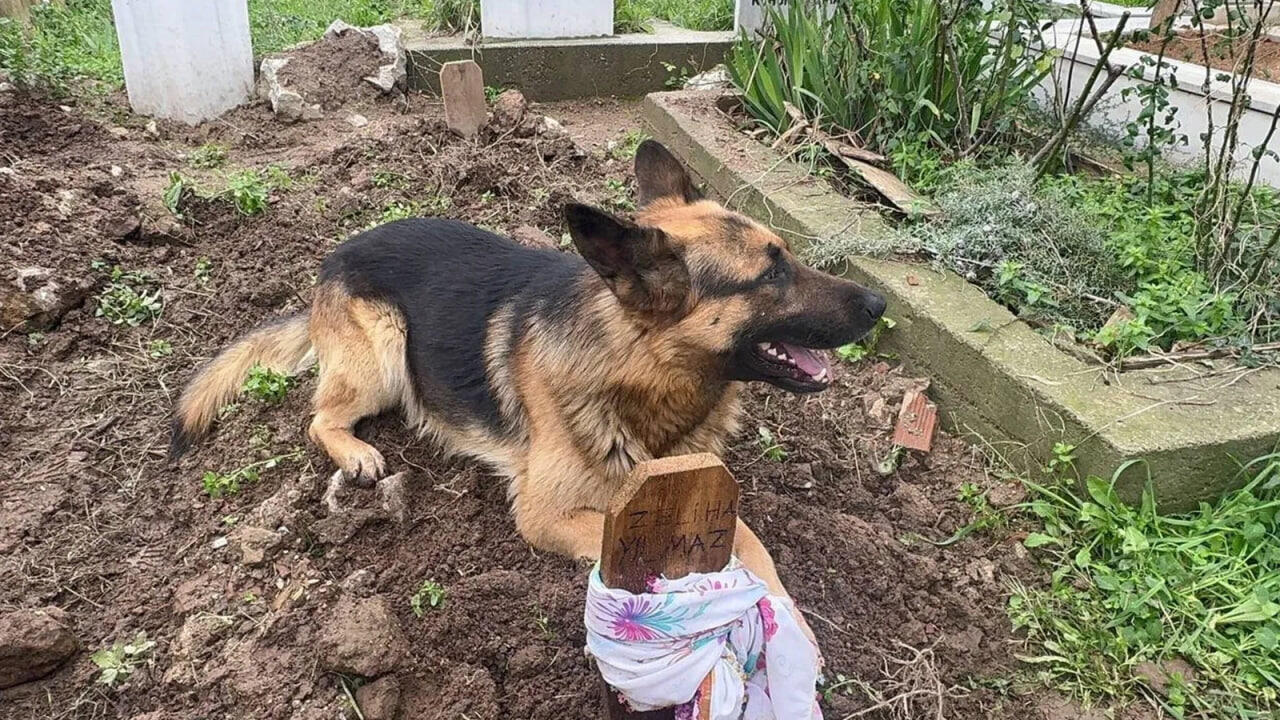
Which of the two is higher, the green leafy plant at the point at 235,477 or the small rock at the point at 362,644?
the small rock at the point at 362,644

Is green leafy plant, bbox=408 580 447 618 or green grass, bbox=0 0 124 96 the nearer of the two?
green leafy plant, bbox=408 580 447 618

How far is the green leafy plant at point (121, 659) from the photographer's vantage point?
7.99ft

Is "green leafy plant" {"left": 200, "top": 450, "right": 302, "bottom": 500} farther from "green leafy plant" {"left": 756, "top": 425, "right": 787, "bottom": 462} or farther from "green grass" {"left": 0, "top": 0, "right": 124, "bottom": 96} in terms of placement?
"green grass" {"left": 0, "top": 0, "right": 124, "bottom": 96}

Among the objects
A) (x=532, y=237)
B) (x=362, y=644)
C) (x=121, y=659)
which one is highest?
(x=532, y=237)

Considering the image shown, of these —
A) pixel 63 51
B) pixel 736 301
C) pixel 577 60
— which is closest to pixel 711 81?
pixel 577 60

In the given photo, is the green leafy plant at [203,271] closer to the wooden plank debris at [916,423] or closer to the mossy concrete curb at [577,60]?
the mossy concrete curb at [577,60]

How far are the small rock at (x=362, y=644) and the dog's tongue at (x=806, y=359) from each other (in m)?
1.48

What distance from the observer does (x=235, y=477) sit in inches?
126

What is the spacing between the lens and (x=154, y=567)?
2.86 m

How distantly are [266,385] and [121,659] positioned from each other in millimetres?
1383

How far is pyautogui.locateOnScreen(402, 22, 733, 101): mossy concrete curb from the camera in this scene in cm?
725

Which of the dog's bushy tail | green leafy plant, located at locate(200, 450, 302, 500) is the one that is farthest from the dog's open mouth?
the dog's bushy tail

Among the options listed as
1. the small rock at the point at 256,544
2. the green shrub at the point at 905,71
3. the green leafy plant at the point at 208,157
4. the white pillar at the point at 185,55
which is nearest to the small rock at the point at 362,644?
the small rock at the point at 256,544

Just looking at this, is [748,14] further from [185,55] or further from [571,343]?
[571,343]
